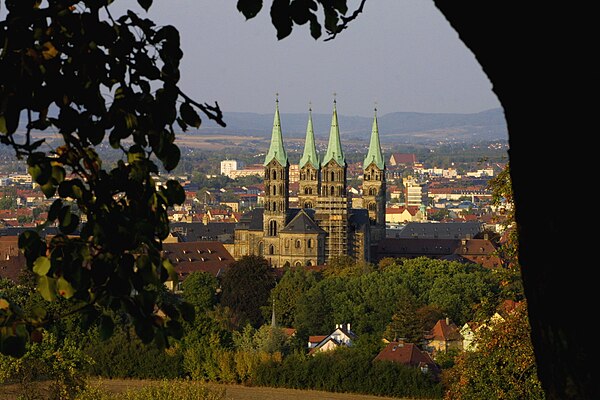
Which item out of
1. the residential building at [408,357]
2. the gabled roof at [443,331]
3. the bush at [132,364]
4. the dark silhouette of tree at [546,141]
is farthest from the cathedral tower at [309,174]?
the dark silhouette of tree at [546,141]

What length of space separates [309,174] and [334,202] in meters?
5.47

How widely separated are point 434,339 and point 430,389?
12.7 meters

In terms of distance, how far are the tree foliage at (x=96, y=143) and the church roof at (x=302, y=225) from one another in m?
85.9

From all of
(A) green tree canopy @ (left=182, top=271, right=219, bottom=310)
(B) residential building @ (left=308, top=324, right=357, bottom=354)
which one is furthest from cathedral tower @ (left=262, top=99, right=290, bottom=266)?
(B) residential building @ (left=308, top=324, right=357, bottom=354)

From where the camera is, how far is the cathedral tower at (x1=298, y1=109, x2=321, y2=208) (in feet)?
317

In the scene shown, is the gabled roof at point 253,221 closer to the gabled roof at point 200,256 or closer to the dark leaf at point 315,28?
the gabled roof at point 200,256

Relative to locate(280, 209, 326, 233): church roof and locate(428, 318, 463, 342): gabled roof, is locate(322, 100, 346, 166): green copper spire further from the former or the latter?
locate(428, 318, 463, 342): gabled roof

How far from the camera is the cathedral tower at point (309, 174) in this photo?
9675cm

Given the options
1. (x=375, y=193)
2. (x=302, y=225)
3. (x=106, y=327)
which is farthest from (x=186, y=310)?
(x=375, y=193)

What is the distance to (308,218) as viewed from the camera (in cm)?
9150

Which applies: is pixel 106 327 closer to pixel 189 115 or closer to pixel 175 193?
pixel 175 193

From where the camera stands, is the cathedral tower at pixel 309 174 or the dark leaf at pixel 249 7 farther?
the cathedral tower at pixel 309 174

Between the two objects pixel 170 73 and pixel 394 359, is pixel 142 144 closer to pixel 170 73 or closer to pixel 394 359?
pixel 170 73

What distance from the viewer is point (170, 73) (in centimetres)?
431
